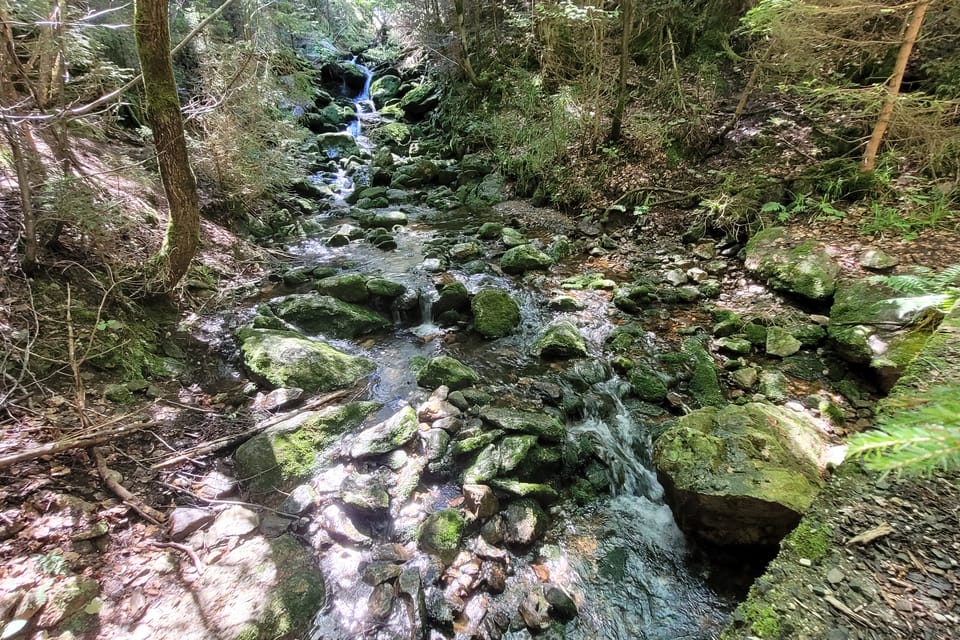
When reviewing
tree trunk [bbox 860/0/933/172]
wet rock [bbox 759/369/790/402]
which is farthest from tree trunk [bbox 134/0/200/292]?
tree trunk [bbox 860/0/933/172]

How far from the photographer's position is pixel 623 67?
303 inches

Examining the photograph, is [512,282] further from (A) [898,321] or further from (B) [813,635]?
(B) [813,635]

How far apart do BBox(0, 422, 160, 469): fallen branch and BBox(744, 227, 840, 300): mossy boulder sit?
679 cm

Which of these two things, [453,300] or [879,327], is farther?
[453,300]

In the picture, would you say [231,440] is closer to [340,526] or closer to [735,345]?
[340,526]

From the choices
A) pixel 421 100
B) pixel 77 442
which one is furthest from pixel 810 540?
pixel 421 100

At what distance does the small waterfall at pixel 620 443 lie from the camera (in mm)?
3590

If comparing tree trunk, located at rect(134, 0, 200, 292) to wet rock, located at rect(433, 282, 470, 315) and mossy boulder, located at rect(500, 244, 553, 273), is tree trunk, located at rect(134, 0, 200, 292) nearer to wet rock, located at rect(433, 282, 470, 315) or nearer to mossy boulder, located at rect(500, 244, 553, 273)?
wet rock, located at rect(433, 282, 470, 315)

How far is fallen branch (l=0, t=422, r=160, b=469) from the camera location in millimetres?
2631

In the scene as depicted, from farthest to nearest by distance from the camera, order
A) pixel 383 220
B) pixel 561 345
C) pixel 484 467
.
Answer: pixel 383 220 < pixel 561 345 < pixel 484 467

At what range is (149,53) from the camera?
13.5 ft

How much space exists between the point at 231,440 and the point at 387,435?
4.41 feet

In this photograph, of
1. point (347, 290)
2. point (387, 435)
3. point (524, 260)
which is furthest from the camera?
point (524, 260)

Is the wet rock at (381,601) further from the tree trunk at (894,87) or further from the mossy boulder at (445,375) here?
the tree trunk at (894,87)
